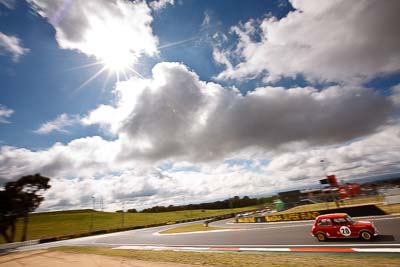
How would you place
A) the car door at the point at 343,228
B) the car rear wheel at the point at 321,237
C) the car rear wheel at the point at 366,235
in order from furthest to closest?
the car rear wheel at the point at 321,237 < the car door at the point at 343,228 < the car rear wheel at the point at 366,235

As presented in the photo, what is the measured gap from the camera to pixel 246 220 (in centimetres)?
4369

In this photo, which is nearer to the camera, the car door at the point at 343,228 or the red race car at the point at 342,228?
the red race car at the point at 342,228

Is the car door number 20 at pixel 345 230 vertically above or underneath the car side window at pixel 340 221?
underneath

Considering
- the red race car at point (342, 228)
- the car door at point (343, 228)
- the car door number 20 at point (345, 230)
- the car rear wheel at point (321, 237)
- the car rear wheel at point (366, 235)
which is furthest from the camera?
the car rear wheel at point (321, 237)

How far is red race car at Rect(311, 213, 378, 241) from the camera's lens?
13.9m

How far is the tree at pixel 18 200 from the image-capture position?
51125mm

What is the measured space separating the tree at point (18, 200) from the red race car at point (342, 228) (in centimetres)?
5991

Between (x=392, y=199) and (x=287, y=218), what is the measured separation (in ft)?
39.9

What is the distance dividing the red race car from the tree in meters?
59.9

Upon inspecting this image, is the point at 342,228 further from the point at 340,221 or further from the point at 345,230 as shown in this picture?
the point at 340,221

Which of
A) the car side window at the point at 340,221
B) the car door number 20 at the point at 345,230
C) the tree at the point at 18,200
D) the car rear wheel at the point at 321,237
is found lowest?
the car rear wheel at the point at 321,237

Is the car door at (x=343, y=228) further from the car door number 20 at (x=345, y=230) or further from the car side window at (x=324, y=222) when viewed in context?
the car side window at (x=324, y=222)

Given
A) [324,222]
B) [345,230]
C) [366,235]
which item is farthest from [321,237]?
[366,235]

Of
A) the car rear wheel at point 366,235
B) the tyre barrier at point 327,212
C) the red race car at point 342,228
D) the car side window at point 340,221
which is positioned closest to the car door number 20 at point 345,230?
the red race car at point 342,228
